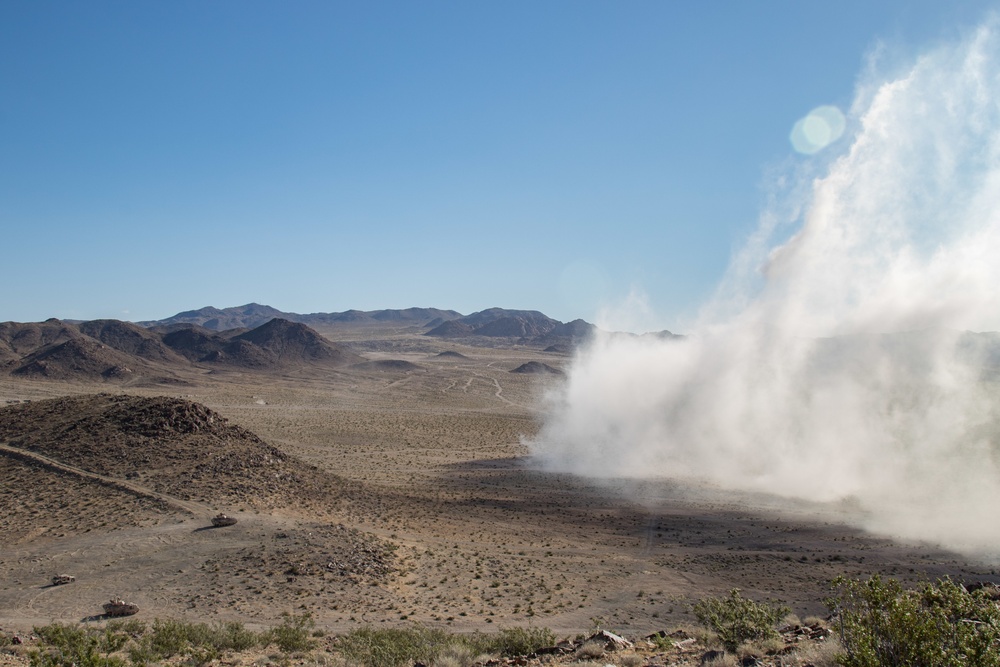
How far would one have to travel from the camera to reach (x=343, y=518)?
26156 millimetres

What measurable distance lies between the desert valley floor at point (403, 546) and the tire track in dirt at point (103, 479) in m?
0.09

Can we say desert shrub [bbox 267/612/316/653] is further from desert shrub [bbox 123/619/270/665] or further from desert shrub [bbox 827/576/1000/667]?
desert shrub [bbox 827/576/1000/667]

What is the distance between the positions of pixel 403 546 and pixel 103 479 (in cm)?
1435

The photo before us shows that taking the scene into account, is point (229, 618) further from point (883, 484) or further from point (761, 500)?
point (883, 484)

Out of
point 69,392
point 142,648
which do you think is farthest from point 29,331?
point 142,648

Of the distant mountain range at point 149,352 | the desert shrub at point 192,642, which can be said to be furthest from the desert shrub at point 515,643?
the distant mountain range at point 149,352

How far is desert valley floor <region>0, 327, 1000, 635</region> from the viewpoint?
1750 centimetres

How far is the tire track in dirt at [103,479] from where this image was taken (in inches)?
977

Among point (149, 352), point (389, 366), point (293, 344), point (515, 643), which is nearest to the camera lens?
point (515, 643)

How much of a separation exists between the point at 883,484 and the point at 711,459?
9996 mm

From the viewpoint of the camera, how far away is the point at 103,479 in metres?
26.7

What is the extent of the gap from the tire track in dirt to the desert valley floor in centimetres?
9

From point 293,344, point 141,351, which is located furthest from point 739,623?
point 293,344

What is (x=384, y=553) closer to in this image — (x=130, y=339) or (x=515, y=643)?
(x=515, y=643)
